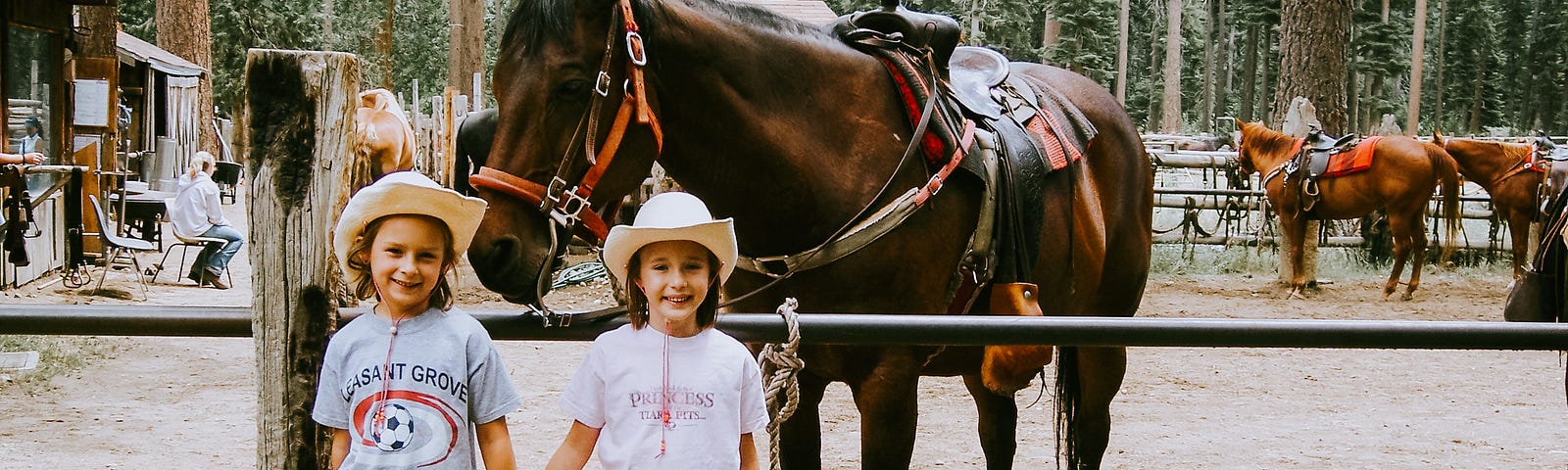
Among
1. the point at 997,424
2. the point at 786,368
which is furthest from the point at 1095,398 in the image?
the point at 786,368

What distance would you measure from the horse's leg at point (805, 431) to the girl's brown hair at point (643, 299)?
1.20m

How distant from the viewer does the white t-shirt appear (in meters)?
1.97

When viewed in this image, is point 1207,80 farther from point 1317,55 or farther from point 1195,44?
point 1317,55

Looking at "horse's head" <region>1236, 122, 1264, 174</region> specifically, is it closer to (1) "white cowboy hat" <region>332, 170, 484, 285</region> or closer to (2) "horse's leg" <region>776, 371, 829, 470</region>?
(2) "horse's leg" <region>776, 371, 829, 470</region>

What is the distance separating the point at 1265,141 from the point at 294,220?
1127 centimetres

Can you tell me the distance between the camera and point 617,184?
269 centimetres

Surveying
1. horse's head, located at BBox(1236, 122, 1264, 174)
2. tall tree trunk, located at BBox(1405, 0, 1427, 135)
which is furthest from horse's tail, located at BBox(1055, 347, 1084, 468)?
tall tree trunk, located at BBox(1405, 0, 1427, 135)

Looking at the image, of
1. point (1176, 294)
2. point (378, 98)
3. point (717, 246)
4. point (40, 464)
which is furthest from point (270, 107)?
point (1176, 294)

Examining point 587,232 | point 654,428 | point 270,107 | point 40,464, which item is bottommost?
point 40,464

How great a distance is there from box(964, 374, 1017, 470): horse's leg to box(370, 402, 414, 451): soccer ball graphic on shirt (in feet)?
8.23

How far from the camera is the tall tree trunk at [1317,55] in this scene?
13664 mm

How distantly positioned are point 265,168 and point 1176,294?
1025 centimetres

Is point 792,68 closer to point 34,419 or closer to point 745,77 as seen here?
point 745,77

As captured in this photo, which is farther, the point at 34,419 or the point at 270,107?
the point at 34,419
